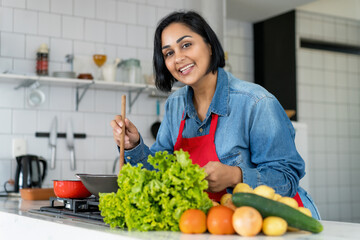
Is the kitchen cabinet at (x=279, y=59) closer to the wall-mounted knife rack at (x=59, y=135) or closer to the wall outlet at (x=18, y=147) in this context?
the wall-mounted knife rack at (x=59, y=135)

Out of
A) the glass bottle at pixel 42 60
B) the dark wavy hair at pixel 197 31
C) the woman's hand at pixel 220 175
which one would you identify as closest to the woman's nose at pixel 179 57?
the dark wavy hair at pixel 197 31

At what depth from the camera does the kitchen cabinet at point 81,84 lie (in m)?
3.44

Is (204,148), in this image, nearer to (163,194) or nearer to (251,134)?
(251,134)

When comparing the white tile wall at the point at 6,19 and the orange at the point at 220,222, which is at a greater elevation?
the white tile wall at the point at 6,19

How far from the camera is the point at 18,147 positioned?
357cm

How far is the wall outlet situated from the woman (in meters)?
1.94

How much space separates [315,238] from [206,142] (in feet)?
2.52

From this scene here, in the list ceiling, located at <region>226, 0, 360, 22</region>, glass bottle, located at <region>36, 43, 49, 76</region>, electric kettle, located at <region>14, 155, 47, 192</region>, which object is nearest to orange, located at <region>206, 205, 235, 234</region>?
electric kettle, located at <region>14, 155, 47, 192</region>

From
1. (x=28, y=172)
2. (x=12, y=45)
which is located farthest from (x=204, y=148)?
(x=12, y=45)

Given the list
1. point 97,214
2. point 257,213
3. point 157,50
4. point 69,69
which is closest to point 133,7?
point 69,69

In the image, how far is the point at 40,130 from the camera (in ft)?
12.1

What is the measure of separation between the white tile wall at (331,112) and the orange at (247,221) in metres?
4.18

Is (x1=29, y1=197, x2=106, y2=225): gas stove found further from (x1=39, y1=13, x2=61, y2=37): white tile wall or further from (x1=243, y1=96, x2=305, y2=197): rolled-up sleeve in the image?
(x1=39, y1=13, x2=61, y2=37): white tile wall

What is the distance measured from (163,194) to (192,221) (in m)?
0.08
